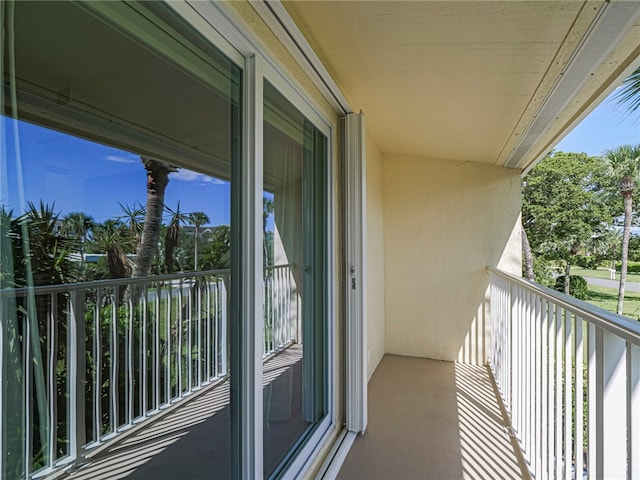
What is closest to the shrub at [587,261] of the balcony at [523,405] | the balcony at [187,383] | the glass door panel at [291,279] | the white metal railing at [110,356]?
the balcony at [523,405]

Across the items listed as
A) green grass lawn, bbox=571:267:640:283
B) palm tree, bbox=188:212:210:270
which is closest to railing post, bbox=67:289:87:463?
palm tree, bbox=188:212:210:270

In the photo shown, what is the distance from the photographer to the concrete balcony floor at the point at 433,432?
187 centimetres

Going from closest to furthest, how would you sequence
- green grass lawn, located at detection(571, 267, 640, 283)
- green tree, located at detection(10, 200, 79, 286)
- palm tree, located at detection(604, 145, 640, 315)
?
1. green tree, located at detection(10, 200, 79, 286)
2. palm tree, located at detection(604, 145, 640, 315)
3. green grass lawn, located at detection(571, 267, 640, 283)

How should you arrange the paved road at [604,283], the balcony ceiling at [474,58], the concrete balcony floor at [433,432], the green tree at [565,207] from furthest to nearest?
the green tree at [565,207] < the paved road at [604,283] < the concrete balcony floor at [433,432] < the balcony ceiling at [474,58]

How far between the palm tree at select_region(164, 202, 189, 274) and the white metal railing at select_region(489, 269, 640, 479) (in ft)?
4.46

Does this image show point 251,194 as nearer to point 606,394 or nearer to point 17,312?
point 17,312

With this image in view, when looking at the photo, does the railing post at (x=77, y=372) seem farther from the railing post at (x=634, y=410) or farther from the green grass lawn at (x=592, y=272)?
the green grass lawn at (x=592, y=272)

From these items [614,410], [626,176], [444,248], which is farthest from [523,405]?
[626,176]

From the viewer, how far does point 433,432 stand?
2.25m

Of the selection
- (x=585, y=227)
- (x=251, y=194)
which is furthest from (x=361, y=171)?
(x=585, y=227)

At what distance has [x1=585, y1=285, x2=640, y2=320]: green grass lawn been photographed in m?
6.88

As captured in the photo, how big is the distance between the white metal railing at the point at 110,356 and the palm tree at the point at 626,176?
8777 mm

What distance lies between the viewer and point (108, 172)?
94cm

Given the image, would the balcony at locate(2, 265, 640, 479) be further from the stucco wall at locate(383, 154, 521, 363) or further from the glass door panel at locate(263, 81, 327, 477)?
the stucco wall at locate(383, 154, 521, 363)
